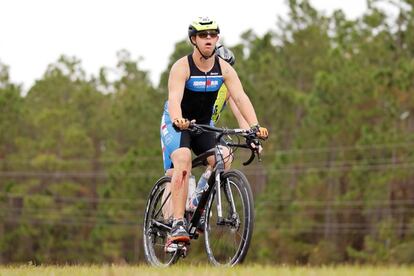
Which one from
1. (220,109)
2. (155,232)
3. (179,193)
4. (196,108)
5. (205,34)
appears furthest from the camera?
(155,232)

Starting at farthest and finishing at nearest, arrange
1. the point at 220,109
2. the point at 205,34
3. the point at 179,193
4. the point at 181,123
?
the point at 220,109 < the point at 179,193 < the point at 205,34 < the point at 181,123

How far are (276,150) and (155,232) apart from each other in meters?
53.6

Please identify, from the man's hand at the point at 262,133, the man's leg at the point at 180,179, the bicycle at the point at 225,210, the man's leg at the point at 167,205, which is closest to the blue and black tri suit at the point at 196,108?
the man's leg at the point at 180,179

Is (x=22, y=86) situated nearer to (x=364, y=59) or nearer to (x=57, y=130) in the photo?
(x=57, y=130)

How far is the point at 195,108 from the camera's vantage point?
11219 mm

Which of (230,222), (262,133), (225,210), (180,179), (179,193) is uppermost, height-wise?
(262,133)

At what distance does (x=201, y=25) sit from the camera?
10797mm

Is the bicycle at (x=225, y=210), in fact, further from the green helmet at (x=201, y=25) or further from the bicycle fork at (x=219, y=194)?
the green helmet at (x=201, y=25)

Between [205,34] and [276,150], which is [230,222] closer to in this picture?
[205,34]

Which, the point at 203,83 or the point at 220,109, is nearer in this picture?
the point at 203,83

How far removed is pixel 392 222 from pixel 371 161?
11.0 feet

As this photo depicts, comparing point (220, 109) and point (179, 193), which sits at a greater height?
point (220, 109)

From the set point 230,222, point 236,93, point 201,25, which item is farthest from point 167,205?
point 201,25

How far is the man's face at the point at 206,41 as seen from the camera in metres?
10.8
